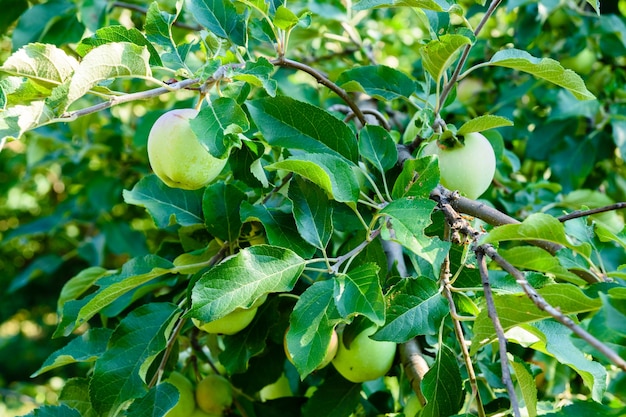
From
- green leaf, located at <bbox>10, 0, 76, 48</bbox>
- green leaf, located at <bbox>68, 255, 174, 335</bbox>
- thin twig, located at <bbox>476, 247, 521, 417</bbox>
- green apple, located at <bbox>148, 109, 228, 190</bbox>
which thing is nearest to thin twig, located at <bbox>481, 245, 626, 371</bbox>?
thin twig, located at <bbox>476, 247, 521, 417</bbox>

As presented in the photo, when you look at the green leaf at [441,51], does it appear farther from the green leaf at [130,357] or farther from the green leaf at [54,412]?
the green leaf at [54,412]

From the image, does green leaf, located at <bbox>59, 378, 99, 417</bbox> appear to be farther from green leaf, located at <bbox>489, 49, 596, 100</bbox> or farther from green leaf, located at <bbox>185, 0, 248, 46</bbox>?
green leaf, located at <bbox>489, 49, 596, 100</bbox>

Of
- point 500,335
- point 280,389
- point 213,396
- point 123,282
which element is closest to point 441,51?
point 500,335

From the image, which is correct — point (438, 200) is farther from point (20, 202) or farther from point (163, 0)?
point (20, 202)

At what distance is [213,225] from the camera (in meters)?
0.90

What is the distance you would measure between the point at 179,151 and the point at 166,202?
228mm

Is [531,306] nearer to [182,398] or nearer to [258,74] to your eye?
[258,74]

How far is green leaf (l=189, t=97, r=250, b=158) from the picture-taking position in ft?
2.33

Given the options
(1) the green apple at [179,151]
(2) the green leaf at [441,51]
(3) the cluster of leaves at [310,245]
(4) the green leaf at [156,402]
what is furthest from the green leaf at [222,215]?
(2) the green leaf at [441,51]

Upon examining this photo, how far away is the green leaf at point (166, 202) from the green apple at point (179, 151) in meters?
0.18

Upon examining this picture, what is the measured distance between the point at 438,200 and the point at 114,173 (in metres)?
1.51

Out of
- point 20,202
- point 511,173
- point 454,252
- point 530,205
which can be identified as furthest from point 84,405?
point 20,202

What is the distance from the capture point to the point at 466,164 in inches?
33.7

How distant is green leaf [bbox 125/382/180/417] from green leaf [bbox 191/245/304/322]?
0.65 feet
